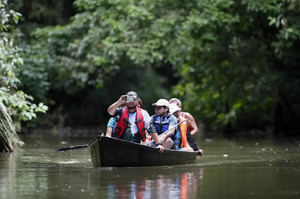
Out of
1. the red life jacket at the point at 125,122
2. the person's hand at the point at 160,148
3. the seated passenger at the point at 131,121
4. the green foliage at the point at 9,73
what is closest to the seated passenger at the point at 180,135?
the seated passenger at the point at 131,121

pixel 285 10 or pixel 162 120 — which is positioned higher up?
pixel 285 10

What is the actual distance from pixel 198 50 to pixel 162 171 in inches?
641

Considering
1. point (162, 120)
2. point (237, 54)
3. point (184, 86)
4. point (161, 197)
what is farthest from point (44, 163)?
point (184, 86)

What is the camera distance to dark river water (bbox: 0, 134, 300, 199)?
10.9 meters

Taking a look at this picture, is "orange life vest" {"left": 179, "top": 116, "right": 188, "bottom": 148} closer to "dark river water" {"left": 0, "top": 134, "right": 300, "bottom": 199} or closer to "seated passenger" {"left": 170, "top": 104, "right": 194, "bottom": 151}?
"seated passenger" {"left": 170, "top": 104, "right": 194, "bottom": 151}

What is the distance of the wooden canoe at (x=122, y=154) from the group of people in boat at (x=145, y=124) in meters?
0.29

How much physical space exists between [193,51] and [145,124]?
48.2ft

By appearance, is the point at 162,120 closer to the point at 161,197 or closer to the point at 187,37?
the point at 161,197

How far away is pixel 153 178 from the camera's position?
522 inches

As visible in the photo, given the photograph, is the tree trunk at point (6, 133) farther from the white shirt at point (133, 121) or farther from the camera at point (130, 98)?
the camera at point (130, 98)

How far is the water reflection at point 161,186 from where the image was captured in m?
10.7

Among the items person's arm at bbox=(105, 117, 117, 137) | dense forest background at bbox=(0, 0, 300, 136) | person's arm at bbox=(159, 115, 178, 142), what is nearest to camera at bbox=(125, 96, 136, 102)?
person's arm at bbox=(105, 117, 117, 137)

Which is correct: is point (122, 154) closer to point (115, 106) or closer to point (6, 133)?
point (115, 106)

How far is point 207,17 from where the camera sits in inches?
1048
